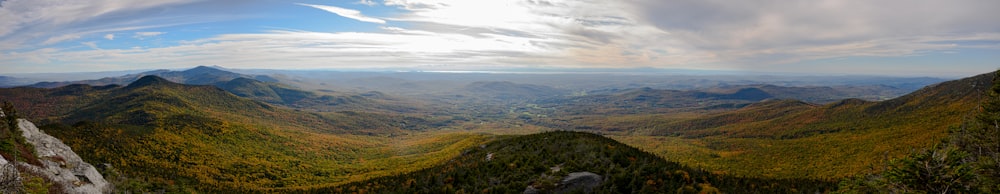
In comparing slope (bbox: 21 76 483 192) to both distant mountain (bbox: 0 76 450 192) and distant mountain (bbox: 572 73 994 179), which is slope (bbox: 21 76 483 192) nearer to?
distant mountain (bbox: 0 76 450 192)

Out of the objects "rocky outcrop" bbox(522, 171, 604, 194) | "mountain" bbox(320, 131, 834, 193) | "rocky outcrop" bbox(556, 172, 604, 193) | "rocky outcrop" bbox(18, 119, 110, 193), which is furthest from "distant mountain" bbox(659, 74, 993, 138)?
"rocky outcrop" bbox(18, 119, 110, 193)

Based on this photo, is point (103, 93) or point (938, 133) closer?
point (938, 133)

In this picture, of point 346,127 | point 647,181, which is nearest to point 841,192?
point 647,181

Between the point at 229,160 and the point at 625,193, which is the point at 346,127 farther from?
the point at 625,193

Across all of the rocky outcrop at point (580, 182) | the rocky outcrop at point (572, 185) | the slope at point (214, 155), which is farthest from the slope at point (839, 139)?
the slope at point (214, 155)

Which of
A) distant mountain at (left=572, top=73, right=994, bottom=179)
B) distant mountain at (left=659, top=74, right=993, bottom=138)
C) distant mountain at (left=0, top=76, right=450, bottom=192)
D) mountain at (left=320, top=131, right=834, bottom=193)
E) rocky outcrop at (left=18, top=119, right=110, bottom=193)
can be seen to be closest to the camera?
mountain at (left=320, top=131, right=834, bottom=193)

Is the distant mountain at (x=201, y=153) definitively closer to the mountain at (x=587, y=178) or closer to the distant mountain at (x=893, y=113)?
the mountain at (x=587, y=178)
